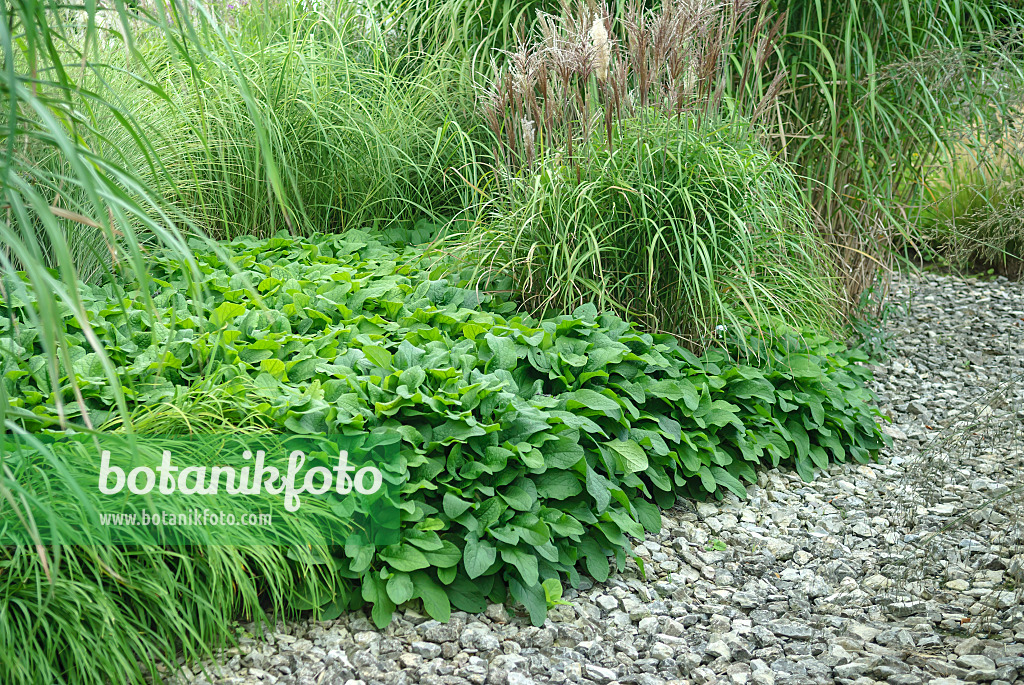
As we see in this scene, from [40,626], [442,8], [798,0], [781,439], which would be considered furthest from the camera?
[442,8]

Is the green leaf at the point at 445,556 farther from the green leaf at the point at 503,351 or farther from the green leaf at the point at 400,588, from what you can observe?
the green leaf at the point at 503,351

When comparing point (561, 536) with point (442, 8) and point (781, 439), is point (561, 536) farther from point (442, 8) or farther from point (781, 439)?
point (442, 8)

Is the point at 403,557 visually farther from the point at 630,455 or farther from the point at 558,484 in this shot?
the point at 630,455

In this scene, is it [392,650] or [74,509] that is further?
[392,650]

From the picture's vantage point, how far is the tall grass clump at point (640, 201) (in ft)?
9.37

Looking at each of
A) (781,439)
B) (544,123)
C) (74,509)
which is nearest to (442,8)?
(544,123)

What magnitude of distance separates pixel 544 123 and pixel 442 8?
138cm

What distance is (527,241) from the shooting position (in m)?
3.03

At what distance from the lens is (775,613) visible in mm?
2158

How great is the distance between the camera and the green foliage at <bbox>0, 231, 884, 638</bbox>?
2.08 metres

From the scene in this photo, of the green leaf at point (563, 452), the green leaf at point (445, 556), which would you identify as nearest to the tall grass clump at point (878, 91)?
the green leaf at point (563, 452)

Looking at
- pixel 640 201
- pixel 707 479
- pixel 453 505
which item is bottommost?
pixel 707 479

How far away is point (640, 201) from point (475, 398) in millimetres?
1096

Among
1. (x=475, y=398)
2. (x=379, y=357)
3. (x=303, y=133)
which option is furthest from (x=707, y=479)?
(x=303, y=133)
